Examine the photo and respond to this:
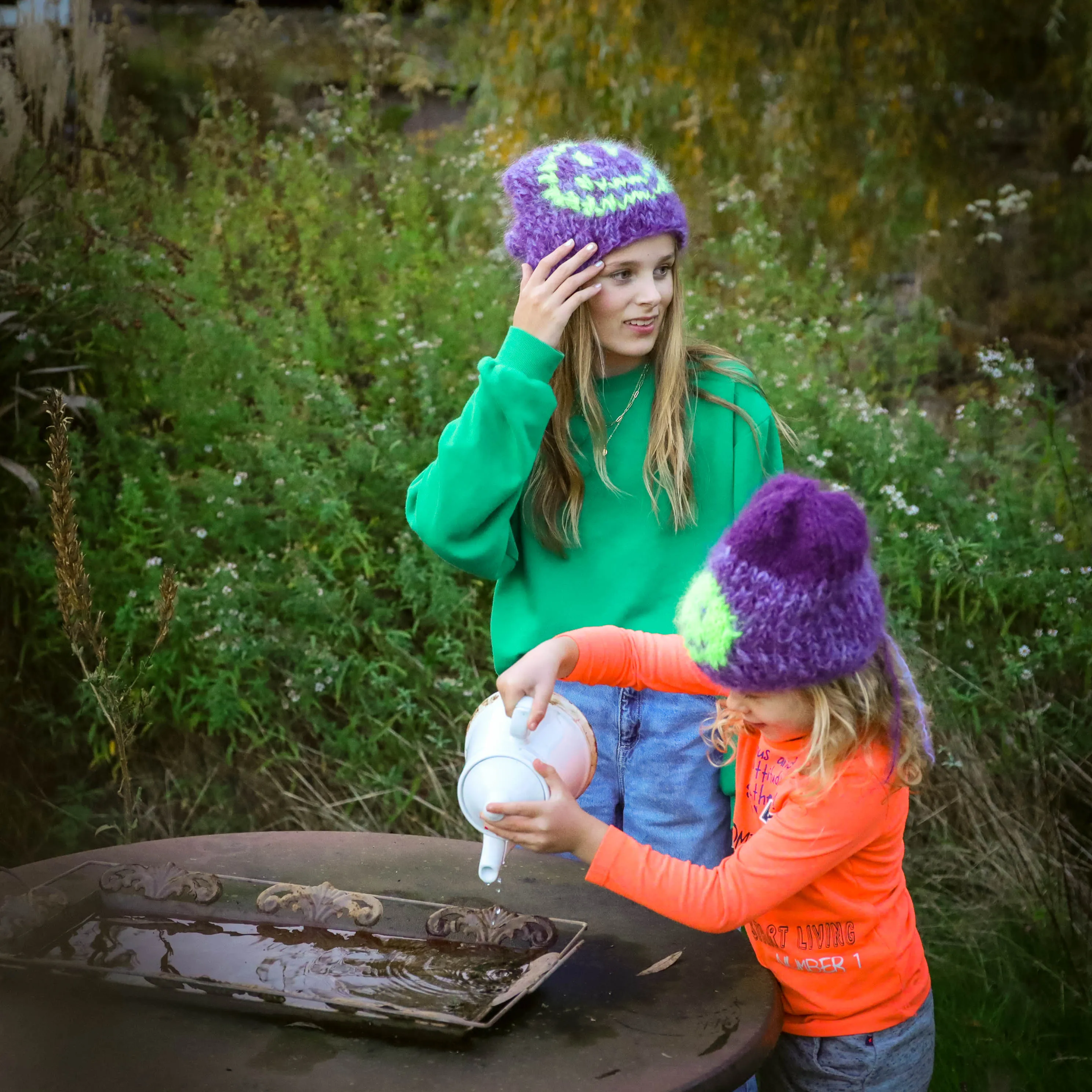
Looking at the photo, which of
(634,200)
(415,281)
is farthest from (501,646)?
(415,281)

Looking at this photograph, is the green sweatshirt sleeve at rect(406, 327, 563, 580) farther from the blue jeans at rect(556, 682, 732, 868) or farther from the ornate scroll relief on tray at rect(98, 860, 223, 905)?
the ornate scroll relief on tray at rect(98, 860, 223, 905)

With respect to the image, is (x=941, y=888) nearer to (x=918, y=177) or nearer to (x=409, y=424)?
(x=409, y=424)

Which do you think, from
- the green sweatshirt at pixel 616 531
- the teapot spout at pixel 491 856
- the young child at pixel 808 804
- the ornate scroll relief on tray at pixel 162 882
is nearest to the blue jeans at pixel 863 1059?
the young child at pixel 808 804

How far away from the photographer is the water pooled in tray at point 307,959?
142cm

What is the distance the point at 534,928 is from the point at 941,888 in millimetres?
1807

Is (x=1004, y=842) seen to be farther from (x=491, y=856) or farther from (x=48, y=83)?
(x=48, y=83)

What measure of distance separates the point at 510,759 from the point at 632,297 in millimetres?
809

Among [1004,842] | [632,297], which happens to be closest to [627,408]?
[632,297]

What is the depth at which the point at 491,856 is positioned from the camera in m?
1.42

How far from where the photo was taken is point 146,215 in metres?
4.35

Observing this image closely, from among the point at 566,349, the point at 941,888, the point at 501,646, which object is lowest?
the point at 941,888

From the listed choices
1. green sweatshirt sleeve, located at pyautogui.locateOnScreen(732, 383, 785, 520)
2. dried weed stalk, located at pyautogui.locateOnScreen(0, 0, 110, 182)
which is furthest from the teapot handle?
dried weed stalk, located at pyautogui.locateOnScreen(0, 0, 110, 182)

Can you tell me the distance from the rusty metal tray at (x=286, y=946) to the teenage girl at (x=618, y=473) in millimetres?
456

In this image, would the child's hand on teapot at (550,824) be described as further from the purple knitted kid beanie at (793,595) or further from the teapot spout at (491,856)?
the purple knitted kid beanie at (793,595)
